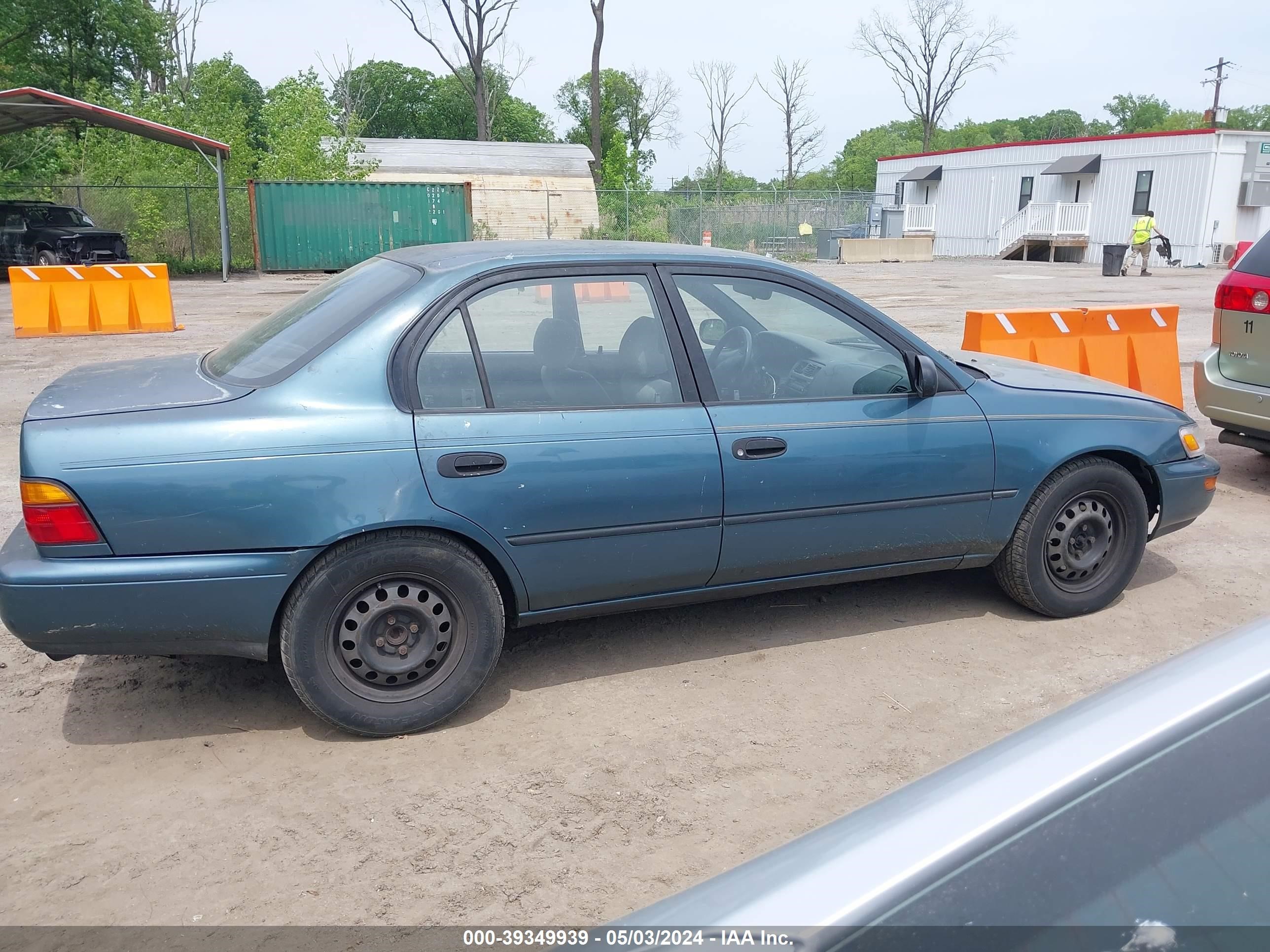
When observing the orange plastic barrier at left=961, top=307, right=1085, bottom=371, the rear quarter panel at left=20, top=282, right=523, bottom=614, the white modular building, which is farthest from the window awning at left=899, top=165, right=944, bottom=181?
the rear quarter panel at left=20, top=282, right=523, bottom=614

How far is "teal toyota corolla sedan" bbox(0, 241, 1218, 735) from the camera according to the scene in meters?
3.31

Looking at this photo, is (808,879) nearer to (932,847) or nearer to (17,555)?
(932,847)

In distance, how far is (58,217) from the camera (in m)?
22.9

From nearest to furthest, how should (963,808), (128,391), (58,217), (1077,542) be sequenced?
1. (963,808)
2. (128,391)
3. (1077,542)
4. (58,217)

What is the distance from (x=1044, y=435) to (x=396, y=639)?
9.10ft

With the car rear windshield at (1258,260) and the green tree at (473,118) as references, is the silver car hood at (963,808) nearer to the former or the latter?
the car rear windshield at (1258,260)

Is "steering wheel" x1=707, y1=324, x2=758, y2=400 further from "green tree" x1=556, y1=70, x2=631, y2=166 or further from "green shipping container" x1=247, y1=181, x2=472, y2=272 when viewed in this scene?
"green tree" x1=556, y1=70, x2=631, y2=166

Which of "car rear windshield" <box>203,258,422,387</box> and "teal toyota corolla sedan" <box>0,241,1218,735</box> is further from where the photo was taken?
"car rear windshield" <box>203,258,422,387</box>

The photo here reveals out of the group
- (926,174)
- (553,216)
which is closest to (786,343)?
(553,216)

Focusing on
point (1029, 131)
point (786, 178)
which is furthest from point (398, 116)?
point (1029, 131)

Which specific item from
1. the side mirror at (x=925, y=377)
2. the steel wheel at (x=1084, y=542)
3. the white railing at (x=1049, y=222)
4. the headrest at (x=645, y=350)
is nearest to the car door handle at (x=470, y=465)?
the headrest at (x=645, y=350)

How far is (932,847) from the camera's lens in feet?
4.17

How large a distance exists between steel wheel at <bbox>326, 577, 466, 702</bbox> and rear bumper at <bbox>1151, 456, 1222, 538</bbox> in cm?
319

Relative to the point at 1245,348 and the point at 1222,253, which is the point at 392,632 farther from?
the point at 1222,253
